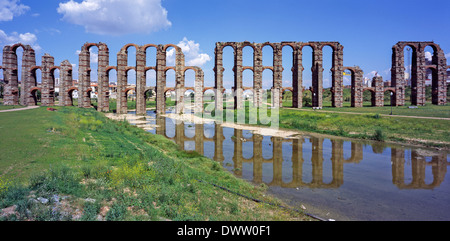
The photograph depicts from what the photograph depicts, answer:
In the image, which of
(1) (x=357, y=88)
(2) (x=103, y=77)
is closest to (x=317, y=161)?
(1) (x=357, y=88)

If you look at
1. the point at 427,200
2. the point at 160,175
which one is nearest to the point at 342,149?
the point at 427,200

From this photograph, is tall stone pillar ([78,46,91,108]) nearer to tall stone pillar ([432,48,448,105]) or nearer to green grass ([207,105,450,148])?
green grass ([207,105,450,148])

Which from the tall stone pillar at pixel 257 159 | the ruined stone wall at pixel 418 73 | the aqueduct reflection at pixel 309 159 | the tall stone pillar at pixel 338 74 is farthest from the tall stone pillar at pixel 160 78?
A: the ruined stone wall at pixel 418 73

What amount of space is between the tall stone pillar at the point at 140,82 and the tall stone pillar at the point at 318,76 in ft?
106

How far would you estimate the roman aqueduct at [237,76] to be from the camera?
46.8 metres

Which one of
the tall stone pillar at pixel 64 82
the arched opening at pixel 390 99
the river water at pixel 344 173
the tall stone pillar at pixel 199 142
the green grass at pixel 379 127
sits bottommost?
the river water at pixel 344 173

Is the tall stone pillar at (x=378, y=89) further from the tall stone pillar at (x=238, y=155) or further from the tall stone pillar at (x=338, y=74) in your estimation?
the tall stone pillar at (x=238, y=155)

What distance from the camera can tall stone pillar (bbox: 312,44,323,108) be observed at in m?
46.6

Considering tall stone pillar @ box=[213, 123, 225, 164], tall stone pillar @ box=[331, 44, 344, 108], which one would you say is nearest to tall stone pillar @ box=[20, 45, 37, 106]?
tall stone pillar @ box=[213, 123, 225, 164]

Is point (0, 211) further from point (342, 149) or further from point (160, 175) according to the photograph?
point (342, 149)

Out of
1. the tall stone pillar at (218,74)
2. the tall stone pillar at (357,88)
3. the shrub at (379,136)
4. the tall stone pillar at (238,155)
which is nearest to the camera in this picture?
the tall stone pillar at (238,155)

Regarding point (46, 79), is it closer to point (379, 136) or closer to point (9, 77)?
point (9, 77)

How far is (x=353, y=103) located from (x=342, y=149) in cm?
3263
